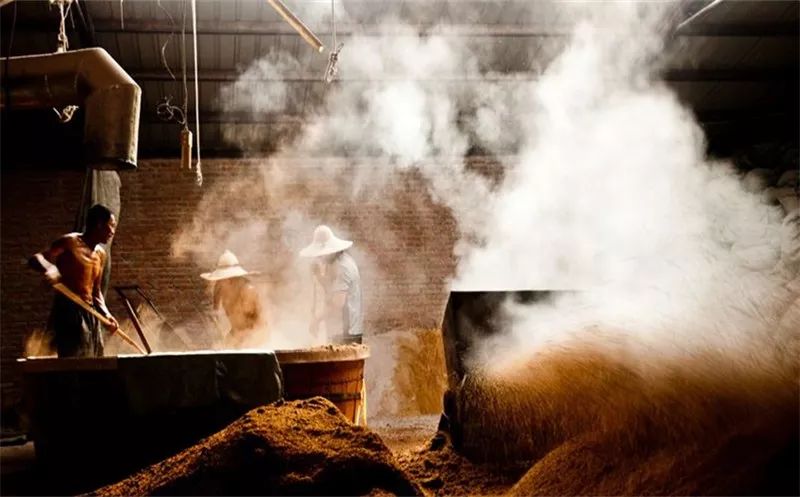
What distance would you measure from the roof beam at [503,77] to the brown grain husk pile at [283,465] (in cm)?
728

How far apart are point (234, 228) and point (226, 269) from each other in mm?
1277

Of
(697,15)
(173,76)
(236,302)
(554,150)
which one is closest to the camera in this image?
(173,76)

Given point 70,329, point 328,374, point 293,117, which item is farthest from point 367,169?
point 328,374

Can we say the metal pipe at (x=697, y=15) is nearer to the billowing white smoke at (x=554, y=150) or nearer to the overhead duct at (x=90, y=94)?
the billowing white smoke at (x=554, y=150)

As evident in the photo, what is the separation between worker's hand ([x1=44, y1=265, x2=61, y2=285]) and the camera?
5.57 m

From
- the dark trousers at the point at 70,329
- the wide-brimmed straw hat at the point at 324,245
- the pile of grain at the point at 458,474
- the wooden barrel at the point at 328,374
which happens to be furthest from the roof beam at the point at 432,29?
the pile of grain at the point at 458,474

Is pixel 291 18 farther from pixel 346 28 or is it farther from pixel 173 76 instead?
pixel 173 76

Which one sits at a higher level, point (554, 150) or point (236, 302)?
point (554, 150)

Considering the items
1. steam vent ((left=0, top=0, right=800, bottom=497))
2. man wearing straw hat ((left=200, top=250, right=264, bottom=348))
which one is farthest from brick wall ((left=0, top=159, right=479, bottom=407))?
man wearing straw hat ((left=200, top=250, right=264, bottom=348))

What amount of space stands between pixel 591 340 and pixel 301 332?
7422 millimetres

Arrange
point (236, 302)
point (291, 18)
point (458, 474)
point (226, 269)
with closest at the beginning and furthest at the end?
1. point (458, 474)
2. point (291, 18)
3. point (236, 302)
4. point (226, 269)

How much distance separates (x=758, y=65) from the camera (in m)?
10.7

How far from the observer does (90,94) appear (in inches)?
210

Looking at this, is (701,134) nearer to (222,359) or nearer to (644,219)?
(644,219)
